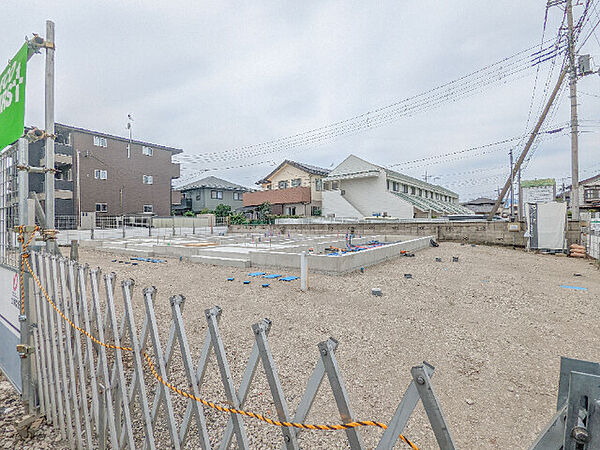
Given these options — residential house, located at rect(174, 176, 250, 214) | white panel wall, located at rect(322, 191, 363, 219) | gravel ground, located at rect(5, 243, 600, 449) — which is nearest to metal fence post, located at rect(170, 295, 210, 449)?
gravel ground, located at rect(5, 243, 600, 449)

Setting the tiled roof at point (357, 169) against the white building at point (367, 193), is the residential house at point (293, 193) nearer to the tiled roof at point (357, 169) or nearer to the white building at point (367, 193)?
the white building at point (367, 193)

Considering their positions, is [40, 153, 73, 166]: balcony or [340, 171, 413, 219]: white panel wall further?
[340, 171, 413, 219]: white panel wall

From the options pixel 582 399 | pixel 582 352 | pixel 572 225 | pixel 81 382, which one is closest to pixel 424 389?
pixel 582 399

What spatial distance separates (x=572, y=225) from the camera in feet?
38.9

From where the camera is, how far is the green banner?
7.35 feet

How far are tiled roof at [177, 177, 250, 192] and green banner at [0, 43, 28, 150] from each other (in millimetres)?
30734

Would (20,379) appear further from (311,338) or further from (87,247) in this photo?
(87,247)

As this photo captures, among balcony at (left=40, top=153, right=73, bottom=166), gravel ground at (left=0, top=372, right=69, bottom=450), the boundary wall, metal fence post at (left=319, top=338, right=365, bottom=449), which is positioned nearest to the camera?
metal fence post at (left=319, top=338, right=365, bottom=449)

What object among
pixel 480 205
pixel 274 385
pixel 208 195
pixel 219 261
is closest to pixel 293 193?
pixel 208 195

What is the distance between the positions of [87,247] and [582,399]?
1809cm

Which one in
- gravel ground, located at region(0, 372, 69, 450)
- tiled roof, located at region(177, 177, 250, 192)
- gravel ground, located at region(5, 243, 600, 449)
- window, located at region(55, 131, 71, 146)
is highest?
window, located at region(55, 131, 71, 146)

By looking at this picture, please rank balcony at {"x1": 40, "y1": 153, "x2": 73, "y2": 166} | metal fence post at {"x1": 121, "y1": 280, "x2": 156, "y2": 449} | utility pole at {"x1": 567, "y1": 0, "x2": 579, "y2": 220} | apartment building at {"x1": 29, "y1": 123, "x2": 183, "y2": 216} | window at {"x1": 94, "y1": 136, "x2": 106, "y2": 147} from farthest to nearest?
1. window at {"x1": 94, "y1": 136, "x2": 106, "y2": 147}
2. apartment building at {"x1": 29, "y1": 123, "x2": 183, "y2": 216}
3. balcony at {"x1": 40, "y1": 153, "x2": 73, "y2": 166}
4. utility pole at {"x1": 567, "y1": 0, "x2": 579, "y2": 220}
5. metal fence post at {"x1": 121, "y1": 280, "x2": 156, "y2": 449}

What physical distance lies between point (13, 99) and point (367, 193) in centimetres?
2427

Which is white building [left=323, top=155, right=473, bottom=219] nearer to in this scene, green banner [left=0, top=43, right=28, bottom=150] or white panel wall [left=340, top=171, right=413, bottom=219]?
white panel wall [left=340, top=171, right=413, bottom=219]
